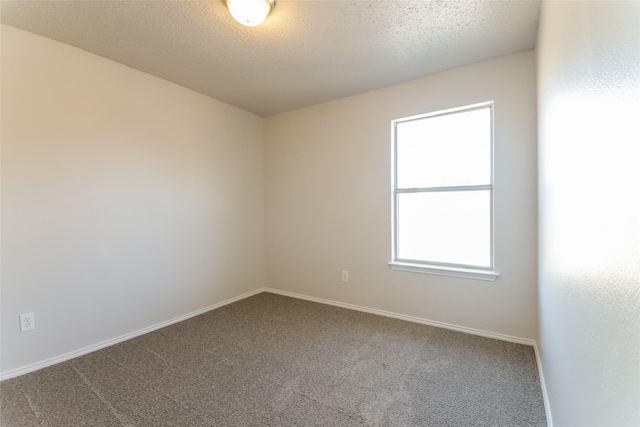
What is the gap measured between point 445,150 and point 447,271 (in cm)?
122

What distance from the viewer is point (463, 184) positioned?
2693 millimetres

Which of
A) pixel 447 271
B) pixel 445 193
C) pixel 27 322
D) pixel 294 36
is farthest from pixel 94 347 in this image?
pixel 445 193

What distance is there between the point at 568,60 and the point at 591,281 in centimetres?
87

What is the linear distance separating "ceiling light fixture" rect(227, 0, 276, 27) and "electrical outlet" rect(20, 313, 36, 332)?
2.65m

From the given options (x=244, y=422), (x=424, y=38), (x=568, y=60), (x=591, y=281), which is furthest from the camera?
(x=424, y=38)

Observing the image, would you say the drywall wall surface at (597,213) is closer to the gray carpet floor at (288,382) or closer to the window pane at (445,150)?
the gray carpet floor at (288,382)

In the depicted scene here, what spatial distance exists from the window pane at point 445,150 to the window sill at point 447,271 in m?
0.84

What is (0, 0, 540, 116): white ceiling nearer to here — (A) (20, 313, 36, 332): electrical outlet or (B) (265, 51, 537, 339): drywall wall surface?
(B) (265, 51, 537, 339): drywall wall surface

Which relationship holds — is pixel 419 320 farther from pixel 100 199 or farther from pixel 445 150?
pixel 100 199

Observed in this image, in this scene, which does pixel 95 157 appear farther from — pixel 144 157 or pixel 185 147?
pixel 185 147

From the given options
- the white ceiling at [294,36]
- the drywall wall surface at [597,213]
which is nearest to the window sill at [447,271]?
the drywall wall surface at [597,213]

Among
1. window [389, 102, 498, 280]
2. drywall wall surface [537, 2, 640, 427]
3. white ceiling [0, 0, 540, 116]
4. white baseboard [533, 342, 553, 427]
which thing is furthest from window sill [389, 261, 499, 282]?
white ceiling [0, 0, 540, 116]

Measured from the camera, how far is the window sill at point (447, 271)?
2.52 m

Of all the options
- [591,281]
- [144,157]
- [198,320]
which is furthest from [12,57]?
[591,281]
